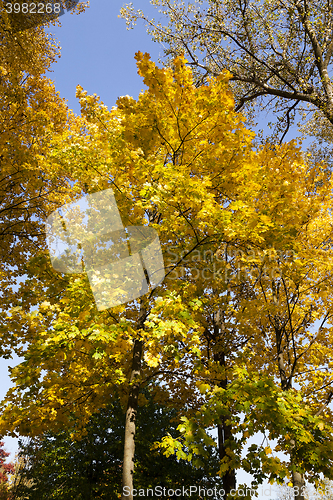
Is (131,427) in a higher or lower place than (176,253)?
lower

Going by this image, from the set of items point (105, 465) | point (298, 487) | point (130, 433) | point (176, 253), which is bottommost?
point (105, 465)

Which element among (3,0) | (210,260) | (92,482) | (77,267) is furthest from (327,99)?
(92,482)

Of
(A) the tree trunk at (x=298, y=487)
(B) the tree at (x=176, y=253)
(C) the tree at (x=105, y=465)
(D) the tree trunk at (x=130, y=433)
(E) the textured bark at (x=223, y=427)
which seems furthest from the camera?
(C) the tree at (x=105, y=465)

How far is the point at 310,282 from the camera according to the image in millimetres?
6742

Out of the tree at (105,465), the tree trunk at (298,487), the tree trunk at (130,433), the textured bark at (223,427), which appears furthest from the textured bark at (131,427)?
the tree at (105,465)

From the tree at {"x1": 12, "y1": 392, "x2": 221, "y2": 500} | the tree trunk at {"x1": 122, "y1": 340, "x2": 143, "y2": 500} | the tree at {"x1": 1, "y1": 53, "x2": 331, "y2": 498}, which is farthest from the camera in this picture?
the tree at {"x1": 12, "y1": 392, "x2": 221, "y2": 500}

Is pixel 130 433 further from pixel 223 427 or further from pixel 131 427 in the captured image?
pixel 223 427

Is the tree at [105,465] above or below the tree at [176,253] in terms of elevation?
below

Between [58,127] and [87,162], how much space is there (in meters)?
5.68

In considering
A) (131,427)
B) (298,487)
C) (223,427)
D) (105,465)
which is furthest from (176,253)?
(105,465)

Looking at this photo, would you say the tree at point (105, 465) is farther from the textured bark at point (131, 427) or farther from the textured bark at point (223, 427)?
the textured bark at point (131, 427)

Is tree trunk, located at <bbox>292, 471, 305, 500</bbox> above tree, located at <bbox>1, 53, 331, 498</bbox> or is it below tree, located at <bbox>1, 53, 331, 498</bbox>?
below

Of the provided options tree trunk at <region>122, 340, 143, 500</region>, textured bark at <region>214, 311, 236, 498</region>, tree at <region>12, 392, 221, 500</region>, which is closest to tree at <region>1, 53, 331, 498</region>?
tree trunk at <region>122, 340, 143, 500</region>

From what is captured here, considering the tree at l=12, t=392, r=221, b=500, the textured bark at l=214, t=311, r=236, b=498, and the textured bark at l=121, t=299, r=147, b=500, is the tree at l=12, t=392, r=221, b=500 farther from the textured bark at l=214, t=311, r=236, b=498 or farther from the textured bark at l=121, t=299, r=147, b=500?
the textured bark at l=121, t=299, r=147, b=500
